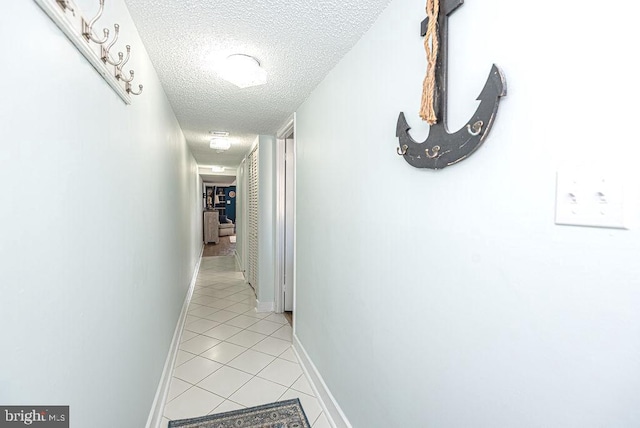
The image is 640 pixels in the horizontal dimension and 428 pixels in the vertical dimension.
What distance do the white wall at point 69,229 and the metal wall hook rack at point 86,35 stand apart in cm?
2

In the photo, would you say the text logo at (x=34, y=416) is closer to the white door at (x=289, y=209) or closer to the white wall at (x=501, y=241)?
the white wall at (x=501, y=241)

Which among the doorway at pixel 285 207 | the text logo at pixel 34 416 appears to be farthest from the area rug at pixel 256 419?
the doorway at pixel 285 207

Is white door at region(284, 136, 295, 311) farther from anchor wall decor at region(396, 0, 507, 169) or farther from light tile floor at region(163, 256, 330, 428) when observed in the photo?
anchor wall decor at region(396, 0, 507, 169)

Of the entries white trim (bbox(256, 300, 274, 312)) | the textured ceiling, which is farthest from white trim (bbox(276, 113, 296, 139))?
white trim (bbox(256, 300, 274, 312))

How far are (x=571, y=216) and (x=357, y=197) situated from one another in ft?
3.24

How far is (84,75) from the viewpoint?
32.6 inches

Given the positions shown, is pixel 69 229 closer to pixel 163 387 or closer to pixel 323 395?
pixel 163 387

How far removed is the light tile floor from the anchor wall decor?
65.7 inches

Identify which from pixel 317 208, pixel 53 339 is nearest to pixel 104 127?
pixel 53 339

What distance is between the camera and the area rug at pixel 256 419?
5.72ft

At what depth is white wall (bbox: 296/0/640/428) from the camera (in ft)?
1.85

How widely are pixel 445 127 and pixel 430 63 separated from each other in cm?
21

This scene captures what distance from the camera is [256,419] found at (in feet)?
5.88

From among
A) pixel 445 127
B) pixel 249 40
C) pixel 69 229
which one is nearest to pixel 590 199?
pixel 445 127
